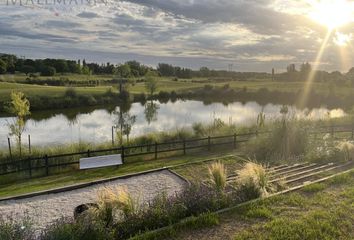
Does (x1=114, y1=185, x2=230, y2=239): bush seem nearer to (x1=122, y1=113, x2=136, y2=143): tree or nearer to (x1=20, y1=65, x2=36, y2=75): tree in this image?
(x1=122, y1=113, x2=136, y2=143): tree

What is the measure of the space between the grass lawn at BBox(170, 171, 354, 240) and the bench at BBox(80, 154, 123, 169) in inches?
281

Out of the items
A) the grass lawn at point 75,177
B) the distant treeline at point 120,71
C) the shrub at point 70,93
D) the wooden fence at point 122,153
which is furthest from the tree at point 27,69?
the grass lawn at point 75,177

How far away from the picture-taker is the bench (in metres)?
12.3

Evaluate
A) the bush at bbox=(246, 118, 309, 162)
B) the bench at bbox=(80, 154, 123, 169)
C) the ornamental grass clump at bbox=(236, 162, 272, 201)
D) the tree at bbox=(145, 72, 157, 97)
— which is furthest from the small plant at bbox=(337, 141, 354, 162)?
the tree at bbox=(145, 72, 157, 97)

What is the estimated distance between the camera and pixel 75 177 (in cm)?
1161

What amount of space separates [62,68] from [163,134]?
7818 centimetres

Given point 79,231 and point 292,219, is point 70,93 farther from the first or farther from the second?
point 292,219

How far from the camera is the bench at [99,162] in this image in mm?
12281

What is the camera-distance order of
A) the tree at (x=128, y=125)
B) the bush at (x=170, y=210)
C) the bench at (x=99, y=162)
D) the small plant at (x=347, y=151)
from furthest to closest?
1. the tree at (x=128, y=125)
2. the bench at (x=99, y=162)
3. the small plant at (x=347, y=151)
4. the bush at (x=170, y=210)

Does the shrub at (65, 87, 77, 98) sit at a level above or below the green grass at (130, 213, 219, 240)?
above

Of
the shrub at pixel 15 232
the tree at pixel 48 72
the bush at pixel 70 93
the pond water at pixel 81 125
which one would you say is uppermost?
the tree at pixel 48 72

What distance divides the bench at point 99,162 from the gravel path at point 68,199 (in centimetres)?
252

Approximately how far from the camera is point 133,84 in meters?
73.3

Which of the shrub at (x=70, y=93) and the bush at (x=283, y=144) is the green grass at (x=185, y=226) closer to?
the bush at (x=283, y=144)
